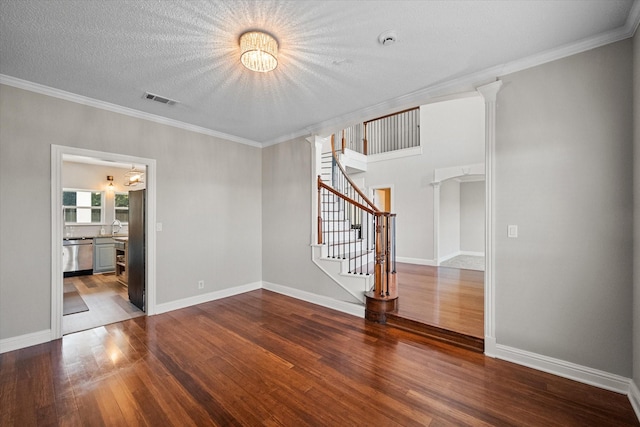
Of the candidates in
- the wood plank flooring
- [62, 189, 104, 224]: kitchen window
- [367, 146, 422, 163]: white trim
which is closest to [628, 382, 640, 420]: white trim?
the wood plank flooring

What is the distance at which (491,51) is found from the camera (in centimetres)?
234

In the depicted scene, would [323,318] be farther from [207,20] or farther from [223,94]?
[207,20]

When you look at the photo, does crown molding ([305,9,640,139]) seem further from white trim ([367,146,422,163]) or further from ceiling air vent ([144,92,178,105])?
white trim ([367,146,422,163])

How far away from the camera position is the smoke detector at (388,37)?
208 centimetres

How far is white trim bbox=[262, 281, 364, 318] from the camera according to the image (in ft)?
12.2

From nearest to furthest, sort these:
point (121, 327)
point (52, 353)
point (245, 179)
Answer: point (52, 353)
point (121, 327)
point (245, 179)

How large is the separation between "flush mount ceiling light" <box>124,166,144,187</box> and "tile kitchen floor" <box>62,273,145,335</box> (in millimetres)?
2332

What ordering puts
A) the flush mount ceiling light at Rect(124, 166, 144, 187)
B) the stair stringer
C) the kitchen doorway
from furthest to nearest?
the flush mount ceiling light at Rect(124, 166, 144, 187) < the stair stringer < the kitchen doorway

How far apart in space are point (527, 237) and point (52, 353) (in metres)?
4.81

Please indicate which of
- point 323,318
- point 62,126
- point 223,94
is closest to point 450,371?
point 323,318

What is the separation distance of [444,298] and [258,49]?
397 centimetres

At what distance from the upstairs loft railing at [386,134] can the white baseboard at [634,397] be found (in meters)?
5.93

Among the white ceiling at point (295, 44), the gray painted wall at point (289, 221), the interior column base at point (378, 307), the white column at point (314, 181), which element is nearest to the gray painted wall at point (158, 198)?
the gray painted wall at point (289, 221)

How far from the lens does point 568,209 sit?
2277 mm
